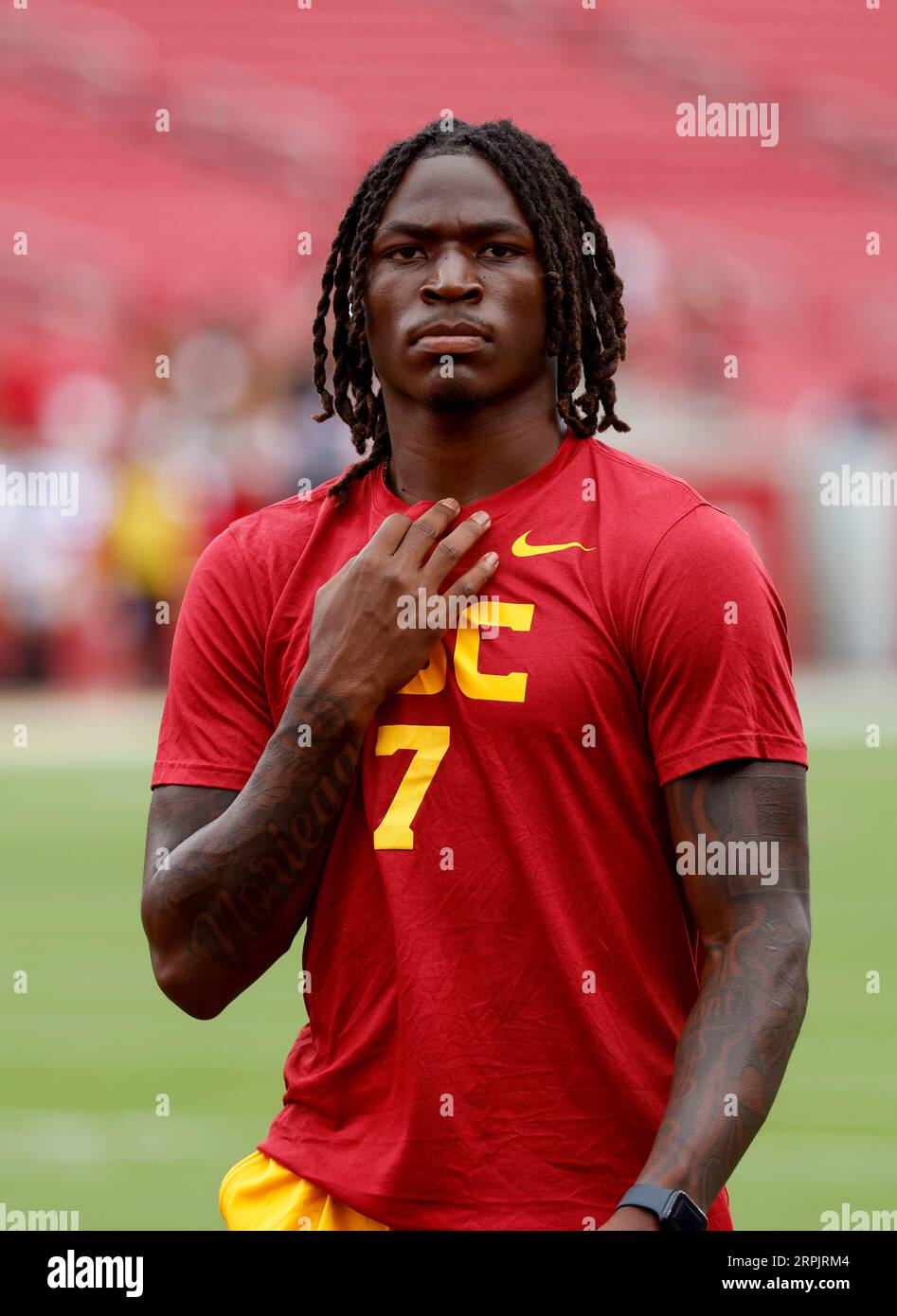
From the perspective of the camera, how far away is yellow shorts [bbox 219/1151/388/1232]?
2557mm

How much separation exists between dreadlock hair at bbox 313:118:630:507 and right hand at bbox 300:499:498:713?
0.69 feet

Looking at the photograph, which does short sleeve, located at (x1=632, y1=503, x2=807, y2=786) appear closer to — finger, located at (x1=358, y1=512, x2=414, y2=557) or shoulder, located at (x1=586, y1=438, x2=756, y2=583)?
shoulder, located at (x1=586, y1=438, x2=756, y2=583)

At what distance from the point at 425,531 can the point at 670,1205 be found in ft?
2.97

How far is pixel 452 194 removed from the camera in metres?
2.73

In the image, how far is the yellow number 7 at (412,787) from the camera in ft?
8.29

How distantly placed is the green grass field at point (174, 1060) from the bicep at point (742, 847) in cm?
312

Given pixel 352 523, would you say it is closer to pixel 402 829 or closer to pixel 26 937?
pixel 402 829

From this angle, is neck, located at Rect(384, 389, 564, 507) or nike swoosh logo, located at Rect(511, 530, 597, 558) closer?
nike swoosh logo, located at Rect(511, 530, 597, 558)
